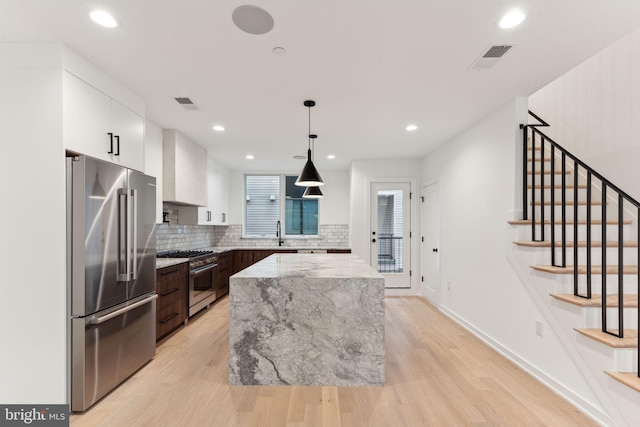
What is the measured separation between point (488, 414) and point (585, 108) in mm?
3076

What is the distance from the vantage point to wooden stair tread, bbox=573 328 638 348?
2.05 m

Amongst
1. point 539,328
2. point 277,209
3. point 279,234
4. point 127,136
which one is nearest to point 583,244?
point 539,328

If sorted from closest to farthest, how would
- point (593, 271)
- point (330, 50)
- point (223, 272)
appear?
point (330, 50), point (593, 271), point (223, 272)

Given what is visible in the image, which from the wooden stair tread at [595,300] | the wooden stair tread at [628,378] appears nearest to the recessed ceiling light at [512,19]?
the wooden stair tread at [595,300]

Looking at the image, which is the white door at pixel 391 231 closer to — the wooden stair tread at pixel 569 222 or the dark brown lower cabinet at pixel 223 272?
the dark brown lower cabinet at pixel 223 272

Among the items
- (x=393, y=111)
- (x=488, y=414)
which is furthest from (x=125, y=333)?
(x=393, y=111)

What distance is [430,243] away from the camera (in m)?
5.63

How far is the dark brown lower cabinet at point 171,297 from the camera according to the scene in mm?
3512

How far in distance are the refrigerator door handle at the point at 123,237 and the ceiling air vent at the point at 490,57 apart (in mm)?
2906

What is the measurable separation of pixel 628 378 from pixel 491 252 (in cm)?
171

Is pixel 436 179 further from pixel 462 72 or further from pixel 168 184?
pixel 168 184

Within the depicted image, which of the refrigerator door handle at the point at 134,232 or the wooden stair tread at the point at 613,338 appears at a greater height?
the refrigerator door handle at the point at 134,232

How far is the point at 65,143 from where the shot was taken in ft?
7.27

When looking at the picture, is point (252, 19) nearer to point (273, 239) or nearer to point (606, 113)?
point (606, 113)
